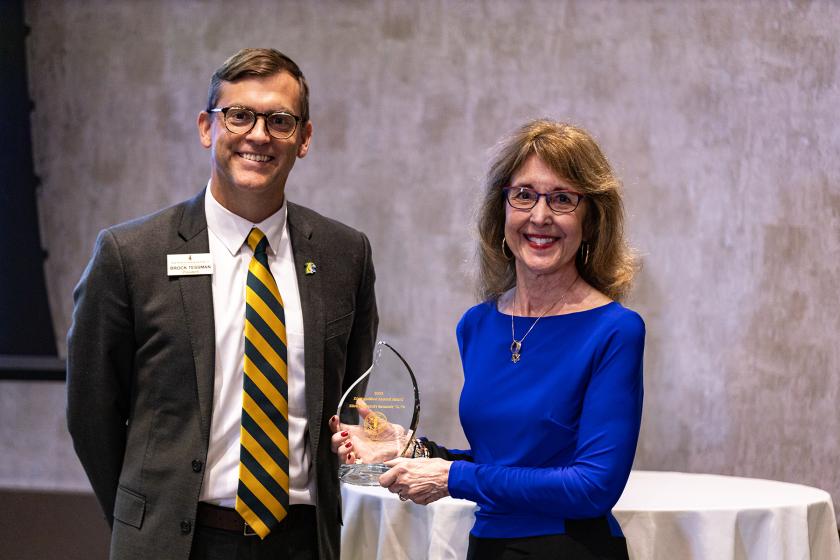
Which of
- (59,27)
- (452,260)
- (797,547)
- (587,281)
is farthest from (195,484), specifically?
(59,27)

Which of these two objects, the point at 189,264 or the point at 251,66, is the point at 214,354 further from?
the point at 251,66

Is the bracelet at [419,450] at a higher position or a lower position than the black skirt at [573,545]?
higher

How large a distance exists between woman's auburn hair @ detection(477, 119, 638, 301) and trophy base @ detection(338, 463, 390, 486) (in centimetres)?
60

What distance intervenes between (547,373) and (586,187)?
15.4 inches

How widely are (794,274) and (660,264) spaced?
0.66m

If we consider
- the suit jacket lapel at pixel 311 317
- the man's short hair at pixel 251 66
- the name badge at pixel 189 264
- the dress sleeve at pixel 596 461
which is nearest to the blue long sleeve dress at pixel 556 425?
the dress sleeve at pixel 596 461

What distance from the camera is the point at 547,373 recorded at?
1.90 m

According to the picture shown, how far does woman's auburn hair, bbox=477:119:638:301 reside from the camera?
1.95m

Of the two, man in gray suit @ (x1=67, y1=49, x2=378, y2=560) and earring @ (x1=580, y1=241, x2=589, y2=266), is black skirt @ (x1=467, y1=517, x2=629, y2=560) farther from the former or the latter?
earring @ (x1=580, y1=241, x2=589, y2=266)

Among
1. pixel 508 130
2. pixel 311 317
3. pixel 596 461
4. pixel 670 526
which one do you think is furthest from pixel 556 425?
pixel 508 130

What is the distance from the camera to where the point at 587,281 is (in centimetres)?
204

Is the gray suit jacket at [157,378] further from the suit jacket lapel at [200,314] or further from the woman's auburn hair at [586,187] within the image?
the woman's auburn hair at [586,187]

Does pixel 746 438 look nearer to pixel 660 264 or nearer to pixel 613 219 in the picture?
Answer: pixel 660 264

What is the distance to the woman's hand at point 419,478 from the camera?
1.91m
